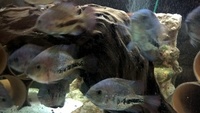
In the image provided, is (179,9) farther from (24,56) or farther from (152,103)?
(24,56)

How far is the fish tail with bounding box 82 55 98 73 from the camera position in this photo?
2568 mm

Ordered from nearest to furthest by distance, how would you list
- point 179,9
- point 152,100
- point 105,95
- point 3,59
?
point 105,95 < point 152,100 < point 3,59 < point 179,9

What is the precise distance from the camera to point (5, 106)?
2578mm

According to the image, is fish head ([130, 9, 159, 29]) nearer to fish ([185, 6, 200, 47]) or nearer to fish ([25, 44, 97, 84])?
fish ([185, 6, 200, 47])

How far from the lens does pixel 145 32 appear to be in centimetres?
247

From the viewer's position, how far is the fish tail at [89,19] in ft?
8.70

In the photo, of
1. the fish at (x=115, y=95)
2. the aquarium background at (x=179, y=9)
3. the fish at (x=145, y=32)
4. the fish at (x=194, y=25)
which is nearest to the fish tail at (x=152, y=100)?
the fish at (x=115, y=95)

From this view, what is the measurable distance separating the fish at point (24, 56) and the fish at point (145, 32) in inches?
32.7

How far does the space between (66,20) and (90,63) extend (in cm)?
42

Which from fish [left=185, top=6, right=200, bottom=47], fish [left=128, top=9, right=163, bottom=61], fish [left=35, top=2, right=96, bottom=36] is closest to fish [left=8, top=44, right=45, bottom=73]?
fish [left=35, top=2, right=96, bottom=36]

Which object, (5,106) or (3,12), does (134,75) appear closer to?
(5,106)

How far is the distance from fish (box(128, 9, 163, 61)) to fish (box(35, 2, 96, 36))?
1.22ft

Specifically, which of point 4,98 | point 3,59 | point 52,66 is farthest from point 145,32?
point 3,59

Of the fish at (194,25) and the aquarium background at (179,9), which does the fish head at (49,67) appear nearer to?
the fish at (194,25)
